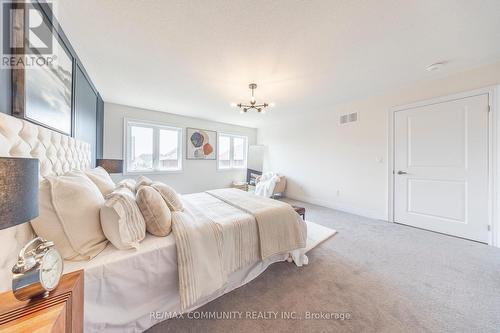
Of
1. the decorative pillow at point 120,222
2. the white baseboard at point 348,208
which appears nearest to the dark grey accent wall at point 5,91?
the decorative pillow at point 120,222

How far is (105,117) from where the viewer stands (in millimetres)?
3795

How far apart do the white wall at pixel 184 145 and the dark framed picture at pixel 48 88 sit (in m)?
2.29

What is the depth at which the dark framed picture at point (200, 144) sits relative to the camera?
4859mm

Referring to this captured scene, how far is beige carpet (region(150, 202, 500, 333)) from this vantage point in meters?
1.25

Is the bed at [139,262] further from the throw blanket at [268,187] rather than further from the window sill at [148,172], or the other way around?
the throw blanket at [268,187]

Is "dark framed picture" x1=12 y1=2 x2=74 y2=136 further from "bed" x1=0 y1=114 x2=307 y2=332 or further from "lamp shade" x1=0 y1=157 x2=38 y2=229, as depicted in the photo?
"lamp shade" x1=0 y1=157 x2=38 y2=229

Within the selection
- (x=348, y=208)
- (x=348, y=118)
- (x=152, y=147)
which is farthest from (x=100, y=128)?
(x=348, y=208)

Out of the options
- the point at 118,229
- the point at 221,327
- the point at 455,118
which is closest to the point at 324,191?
the point at 455,118

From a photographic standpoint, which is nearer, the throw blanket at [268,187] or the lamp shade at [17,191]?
the lamp shade at [17,191]

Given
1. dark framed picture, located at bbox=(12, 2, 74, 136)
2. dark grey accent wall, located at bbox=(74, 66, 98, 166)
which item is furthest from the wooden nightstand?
dark grey accent wall, located at bbox=(74, 66, 98, 166)

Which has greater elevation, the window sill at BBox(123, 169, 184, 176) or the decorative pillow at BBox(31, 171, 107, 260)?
the window sill at BBox(123, 169, 184, 176)

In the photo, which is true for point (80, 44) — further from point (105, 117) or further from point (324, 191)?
point (324, 191)

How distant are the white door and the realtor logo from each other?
4.50 metres

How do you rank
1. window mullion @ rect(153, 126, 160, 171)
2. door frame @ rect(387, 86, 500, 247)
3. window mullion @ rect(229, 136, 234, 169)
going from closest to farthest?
door frame @ rect(387, 86, 500, 247), window mullion @ rect(153, 126, 160, 171), window mullion @ rect(229, 136, 234, 169)
